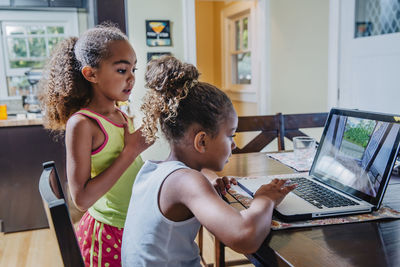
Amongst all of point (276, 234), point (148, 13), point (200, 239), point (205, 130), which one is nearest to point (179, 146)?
point (205, 130)

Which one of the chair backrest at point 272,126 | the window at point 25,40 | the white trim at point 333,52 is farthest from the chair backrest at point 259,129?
the window at point 25,40

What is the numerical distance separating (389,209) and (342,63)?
312cm

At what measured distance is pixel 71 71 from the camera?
1.21 metres

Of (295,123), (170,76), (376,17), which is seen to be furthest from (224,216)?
(376,17)

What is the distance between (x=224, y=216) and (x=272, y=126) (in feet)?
4.81

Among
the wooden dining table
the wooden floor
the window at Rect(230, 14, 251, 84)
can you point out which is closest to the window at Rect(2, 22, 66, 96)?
the wooden floor

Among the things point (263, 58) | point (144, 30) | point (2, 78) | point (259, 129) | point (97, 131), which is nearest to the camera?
point (97, 131)

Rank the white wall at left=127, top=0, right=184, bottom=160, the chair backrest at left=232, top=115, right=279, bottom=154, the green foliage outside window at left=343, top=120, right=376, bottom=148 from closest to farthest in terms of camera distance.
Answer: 1. the green foliage outside window at left=343, top=120, right=376, bottom=148
2. the chair backrest at left=232, top=115, right=279, bottom=154
3. the white wall at left=127, top=0, right=184, bottom=160

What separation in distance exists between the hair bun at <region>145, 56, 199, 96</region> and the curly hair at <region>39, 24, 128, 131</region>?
30 cm

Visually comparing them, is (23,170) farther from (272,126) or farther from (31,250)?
(272,126)

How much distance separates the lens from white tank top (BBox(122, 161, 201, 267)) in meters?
0.85

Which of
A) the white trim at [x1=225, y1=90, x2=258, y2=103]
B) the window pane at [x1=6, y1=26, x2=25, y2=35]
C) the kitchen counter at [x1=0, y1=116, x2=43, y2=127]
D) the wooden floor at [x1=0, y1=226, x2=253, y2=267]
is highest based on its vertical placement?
the window pane at [x1=6, y1=26, x2=25, y2=35]

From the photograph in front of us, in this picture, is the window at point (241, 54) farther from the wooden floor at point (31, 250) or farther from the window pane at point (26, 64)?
the wooden floor at point (31, 250)

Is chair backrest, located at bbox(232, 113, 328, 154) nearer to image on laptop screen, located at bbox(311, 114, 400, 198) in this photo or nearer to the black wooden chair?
the black wooden chair
